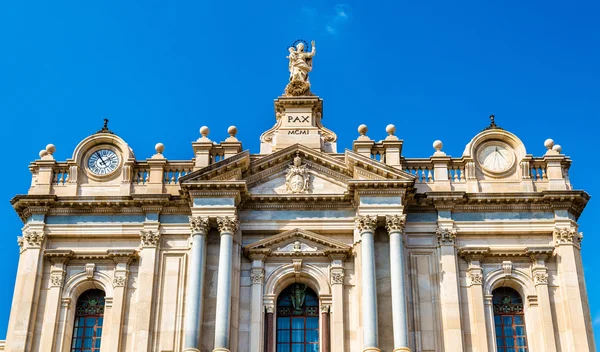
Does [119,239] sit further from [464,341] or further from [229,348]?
[464,341]

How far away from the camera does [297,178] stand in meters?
34.8

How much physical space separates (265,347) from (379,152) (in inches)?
314

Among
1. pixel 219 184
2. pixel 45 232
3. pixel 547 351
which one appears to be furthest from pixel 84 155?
pixel 547 351

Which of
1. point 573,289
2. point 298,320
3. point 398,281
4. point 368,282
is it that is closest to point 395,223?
point 398,281

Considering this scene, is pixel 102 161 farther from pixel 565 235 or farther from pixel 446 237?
pixel 565 235

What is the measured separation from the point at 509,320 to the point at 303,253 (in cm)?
701

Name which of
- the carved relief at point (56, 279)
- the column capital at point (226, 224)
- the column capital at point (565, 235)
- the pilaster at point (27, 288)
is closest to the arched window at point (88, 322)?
the carved relief at point (56, 279)

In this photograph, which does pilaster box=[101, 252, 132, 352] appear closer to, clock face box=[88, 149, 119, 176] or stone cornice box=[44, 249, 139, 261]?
stone cornice box=[44, 249, 139, 261]

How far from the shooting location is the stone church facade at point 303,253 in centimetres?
3212

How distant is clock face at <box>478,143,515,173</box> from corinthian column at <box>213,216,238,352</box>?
9021 millimetres

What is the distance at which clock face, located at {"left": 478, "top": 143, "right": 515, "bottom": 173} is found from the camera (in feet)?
116

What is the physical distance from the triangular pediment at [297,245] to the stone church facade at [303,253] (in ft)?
0.18

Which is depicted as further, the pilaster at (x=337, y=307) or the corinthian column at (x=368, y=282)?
the pilaster at (x=337, y=307)

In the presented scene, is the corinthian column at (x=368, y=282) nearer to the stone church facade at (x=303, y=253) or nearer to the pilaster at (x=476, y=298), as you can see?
the stone church facade at (x=303, y=253)
